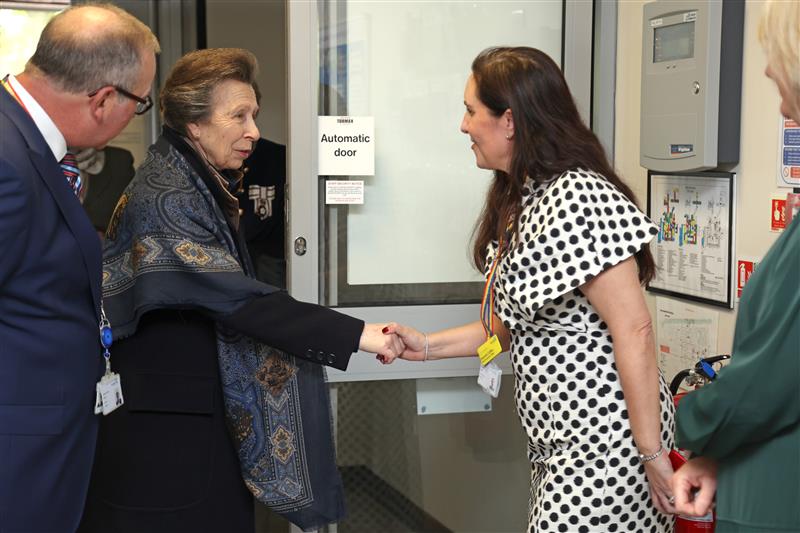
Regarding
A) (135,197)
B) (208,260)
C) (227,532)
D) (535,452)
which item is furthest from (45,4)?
(535,452)

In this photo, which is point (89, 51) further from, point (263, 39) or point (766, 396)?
point (263, 39)

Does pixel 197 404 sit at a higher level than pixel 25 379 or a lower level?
lower

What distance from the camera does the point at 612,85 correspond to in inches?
127

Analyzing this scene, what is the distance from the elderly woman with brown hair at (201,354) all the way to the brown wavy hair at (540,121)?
62 cm

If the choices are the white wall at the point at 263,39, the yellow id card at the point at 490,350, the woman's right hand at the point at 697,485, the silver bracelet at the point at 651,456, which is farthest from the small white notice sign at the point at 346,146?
the white wall at the point at 263,39

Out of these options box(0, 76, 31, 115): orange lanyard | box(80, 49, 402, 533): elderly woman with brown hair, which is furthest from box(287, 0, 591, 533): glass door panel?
box(0, 76, 31, 115): orange lanyard

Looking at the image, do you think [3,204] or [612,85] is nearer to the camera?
[3,204]

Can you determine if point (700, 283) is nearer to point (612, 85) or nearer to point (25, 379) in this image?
point (612, 85)

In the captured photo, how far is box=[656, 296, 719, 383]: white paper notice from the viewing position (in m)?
2.68

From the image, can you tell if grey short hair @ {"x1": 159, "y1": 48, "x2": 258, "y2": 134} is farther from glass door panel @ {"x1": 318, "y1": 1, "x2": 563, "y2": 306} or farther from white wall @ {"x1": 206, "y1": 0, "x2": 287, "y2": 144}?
white wall @ {"x1": 206, "y1": 0, "x2": 287, "y2": 144}

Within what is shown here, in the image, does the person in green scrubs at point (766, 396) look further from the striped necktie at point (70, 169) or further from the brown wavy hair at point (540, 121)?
the striped necktie at point (70, 169)

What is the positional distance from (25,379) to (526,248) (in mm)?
1025

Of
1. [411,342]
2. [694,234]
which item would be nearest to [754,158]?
[694,234]

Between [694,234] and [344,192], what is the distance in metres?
1.10
